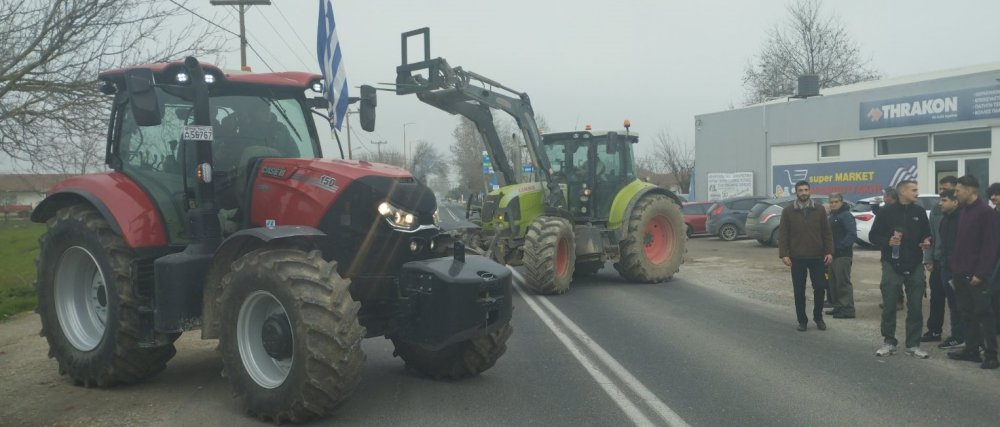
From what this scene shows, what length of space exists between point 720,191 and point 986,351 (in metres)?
29.0

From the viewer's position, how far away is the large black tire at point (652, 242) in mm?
14422

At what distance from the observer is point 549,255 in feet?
41.4

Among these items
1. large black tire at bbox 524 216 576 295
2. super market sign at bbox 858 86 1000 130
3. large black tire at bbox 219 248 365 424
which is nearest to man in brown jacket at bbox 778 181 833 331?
large black tire at bbox 524 216 576 295

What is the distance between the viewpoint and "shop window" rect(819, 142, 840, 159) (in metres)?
31.0

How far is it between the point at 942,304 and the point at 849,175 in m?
23.2

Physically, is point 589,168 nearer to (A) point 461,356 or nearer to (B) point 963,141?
(A) point 461,356

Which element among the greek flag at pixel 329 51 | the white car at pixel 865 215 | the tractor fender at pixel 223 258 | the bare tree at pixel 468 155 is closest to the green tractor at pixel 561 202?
the greek flag at pixel 329 51

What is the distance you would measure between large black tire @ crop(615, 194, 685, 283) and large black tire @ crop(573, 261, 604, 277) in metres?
0.41

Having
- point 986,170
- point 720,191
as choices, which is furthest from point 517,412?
point 720,191

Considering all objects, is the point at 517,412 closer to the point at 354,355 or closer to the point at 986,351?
the point at 354,355

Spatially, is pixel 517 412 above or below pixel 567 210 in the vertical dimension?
below

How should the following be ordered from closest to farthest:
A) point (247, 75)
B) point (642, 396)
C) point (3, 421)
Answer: point (3, 421)
point (642, 396)
point (247, 75)

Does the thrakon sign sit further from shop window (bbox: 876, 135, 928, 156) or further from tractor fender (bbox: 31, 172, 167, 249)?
tractor fender (bbox: 31, 172, 167, 249)

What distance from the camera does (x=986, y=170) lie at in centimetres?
2573
